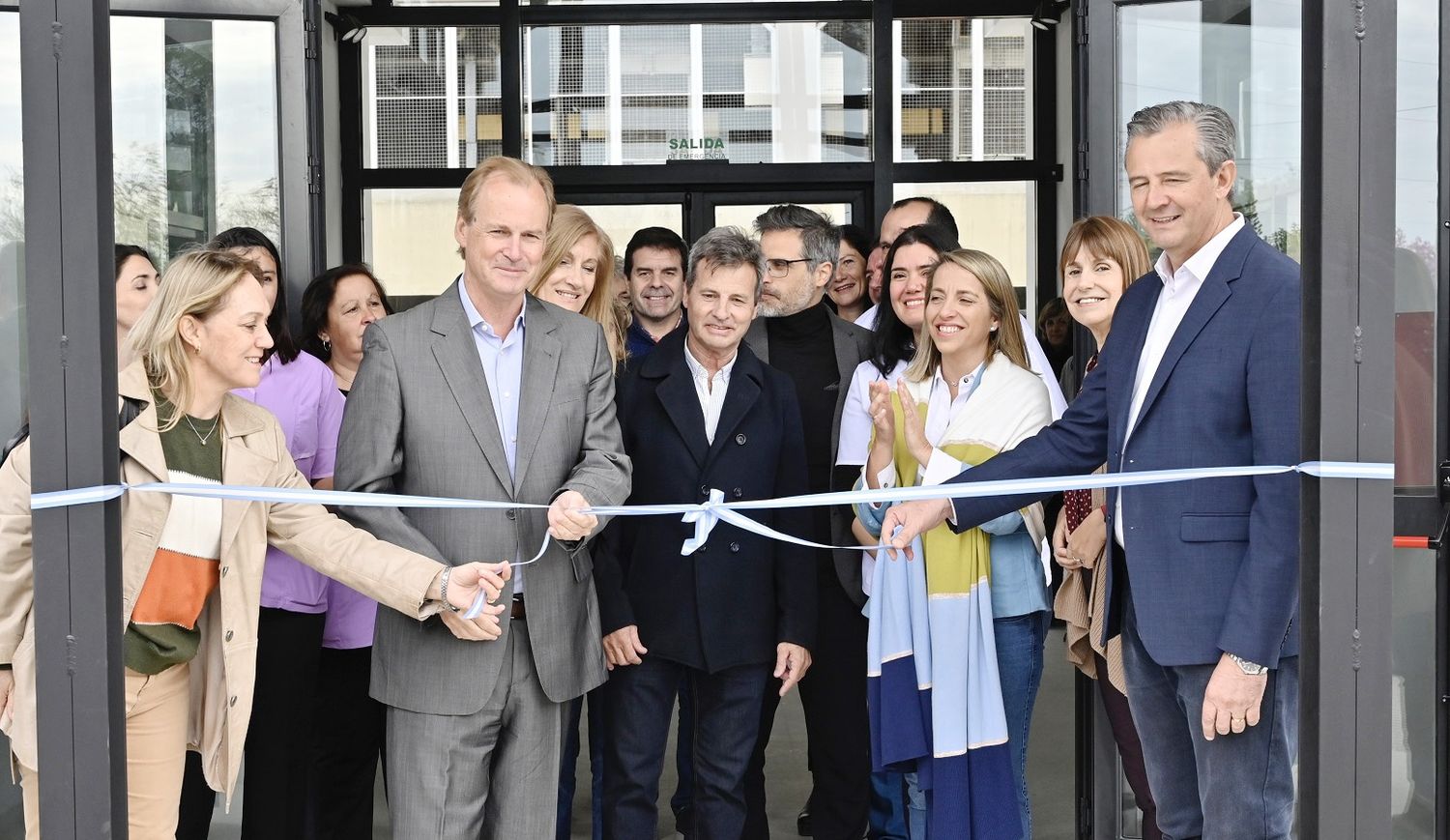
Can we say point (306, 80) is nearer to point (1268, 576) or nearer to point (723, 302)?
point (723, 302)

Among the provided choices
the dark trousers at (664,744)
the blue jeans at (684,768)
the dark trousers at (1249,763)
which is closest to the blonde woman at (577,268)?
the dark trousers at (664,744)

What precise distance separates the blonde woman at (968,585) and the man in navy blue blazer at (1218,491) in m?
0.68

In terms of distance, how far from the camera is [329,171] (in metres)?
7.07

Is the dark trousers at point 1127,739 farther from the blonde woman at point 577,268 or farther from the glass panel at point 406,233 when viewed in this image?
the glass panel at point 406,233

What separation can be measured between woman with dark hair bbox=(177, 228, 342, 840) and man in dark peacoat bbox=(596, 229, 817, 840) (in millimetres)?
829

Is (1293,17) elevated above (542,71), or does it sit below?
below

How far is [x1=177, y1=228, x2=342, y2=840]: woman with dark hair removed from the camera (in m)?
3.40

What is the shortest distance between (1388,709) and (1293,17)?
2.89 meters

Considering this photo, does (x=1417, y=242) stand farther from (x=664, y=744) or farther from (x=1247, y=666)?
(x=664, y=744)

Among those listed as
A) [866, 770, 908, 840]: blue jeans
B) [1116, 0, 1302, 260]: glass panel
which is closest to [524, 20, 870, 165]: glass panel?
[1116, 0, 1302, 260]: glass panel

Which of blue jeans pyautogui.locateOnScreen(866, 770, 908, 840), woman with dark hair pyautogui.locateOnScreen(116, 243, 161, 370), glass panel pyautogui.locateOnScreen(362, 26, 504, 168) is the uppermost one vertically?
glass panel pyautogui.locateOnScreen(362, 26, 504, 168)

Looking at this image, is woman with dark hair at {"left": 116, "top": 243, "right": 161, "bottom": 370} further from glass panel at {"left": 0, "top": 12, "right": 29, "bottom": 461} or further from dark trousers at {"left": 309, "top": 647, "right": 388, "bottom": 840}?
dark trousers at {"left": 309, "top": 647, "right": 388, "bottom": 840}

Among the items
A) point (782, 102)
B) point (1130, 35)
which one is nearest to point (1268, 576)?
point (1130, 35)

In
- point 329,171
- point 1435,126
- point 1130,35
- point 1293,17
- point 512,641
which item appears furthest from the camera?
point 329,171
